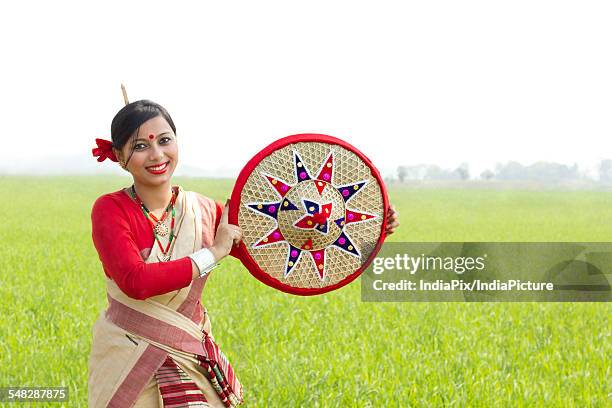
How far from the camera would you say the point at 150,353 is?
2633 mm

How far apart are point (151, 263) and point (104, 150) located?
575 mm

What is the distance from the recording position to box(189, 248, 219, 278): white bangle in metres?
2.55

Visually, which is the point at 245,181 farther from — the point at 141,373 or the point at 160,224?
the point at 141,373

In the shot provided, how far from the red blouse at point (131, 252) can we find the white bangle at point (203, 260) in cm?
3

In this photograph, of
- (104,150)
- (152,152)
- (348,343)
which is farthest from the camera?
(348,343)

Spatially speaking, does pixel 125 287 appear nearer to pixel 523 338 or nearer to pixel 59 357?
pixel 59 357

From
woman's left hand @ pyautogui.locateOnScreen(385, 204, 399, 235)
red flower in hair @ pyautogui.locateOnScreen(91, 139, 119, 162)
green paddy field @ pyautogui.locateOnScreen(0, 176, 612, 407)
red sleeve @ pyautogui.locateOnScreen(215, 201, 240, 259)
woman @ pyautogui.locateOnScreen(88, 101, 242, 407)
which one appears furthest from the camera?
green paddy field @ pyautogui.locateOnScreen(0, 176, 612, 407)

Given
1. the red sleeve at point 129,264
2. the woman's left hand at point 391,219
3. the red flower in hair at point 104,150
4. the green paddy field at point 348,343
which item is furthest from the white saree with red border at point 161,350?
the green paddy field at point 348,343

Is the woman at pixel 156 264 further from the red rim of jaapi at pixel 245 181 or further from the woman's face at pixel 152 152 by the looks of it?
the red rim of jaapi at pixel 245 181

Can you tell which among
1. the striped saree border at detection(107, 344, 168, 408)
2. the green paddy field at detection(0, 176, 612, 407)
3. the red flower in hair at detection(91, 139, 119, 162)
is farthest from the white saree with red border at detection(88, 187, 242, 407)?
the green paddy field at detection(0, 176, 612, 407)

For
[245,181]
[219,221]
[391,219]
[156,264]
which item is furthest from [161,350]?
[391,219]

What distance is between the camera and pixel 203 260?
2.56 metres

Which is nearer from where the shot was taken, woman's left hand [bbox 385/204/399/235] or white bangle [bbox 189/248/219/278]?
white bangle [bbox 189/248/219/278]

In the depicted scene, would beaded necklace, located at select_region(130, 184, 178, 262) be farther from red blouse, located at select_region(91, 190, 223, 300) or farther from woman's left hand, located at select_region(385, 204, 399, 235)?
woman's left hand, located at select_region(385, 204, 399, 235)
